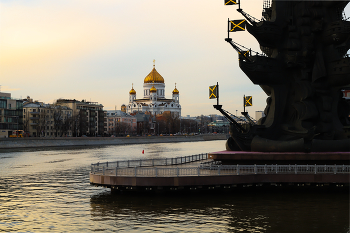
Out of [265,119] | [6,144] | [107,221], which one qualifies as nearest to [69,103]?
[6,144]

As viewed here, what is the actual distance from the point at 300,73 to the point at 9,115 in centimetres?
10902

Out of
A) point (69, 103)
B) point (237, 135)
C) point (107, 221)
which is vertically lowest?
point (107, 221)

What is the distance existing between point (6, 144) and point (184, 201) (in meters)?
80.3

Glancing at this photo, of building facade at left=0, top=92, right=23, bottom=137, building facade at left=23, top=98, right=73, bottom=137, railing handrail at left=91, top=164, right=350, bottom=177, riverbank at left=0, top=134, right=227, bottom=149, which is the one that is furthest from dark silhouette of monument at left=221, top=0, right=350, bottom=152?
building facade at left=23, top=98, right=73, bottom=137

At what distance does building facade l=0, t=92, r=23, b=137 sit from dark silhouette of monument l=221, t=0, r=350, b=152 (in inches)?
4047

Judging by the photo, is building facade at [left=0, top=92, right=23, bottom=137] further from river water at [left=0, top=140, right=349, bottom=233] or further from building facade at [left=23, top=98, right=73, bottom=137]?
river water at [left=0, top=140, right=349, bottom=233]

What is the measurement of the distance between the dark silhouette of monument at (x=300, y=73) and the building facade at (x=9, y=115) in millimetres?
102789

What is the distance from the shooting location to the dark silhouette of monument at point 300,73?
3750cm

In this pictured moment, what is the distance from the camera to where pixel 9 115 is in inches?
5128

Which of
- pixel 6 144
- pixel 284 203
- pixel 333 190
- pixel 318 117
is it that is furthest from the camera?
pixel 6 144

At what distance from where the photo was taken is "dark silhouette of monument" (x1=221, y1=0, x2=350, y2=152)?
123 ft

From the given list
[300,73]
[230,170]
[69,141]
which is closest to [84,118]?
[69,141]

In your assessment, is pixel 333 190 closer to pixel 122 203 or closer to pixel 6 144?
pixel 122 203

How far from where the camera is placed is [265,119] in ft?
132
